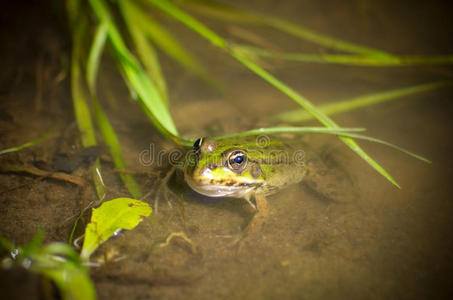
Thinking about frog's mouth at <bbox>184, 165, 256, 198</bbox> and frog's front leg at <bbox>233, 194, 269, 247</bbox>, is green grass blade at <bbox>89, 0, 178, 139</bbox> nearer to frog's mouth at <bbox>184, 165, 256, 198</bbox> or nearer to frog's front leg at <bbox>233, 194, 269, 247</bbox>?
frog's mouth at <bbox>184, 165, 256, 198</bbox>

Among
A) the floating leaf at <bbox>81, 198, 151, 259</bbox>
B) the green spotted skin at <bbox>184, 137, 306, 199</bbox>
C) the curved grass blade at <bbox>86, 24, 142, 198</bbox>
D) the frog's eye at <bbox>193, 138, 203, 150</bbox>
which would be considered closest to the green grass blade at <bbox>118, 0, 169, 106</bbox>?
the curved grass blade at <bbox>86, 24, 142, 198</bbox>

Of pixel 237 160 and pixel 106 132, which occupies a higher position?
pixel 106 132

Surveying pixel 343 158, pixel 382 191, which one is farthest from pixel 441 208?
pixel 343 158

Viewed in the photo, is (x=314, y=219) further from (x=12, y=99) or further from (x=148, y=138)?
(x=12, y=99)

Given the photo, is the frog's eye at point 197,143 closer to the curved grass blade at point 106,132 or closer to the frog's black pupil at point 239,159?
the frog's black pupil at point 239,159

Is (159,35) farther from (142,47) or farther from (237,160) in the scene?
(237,160)

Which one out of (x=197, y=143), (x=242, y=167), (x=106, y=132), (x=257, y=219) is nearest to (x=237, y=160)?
(x=242, y=167)

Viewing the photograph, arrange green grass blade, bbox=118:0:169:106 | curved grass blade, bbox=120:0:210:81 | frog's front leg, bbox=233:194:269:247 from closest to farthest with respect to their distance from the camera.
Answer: frog's front leg, bbox=233:194:269:247 < green grass blade, bbox=118:0:169:106 < curved grass blade, bbox=120:0:210:81
